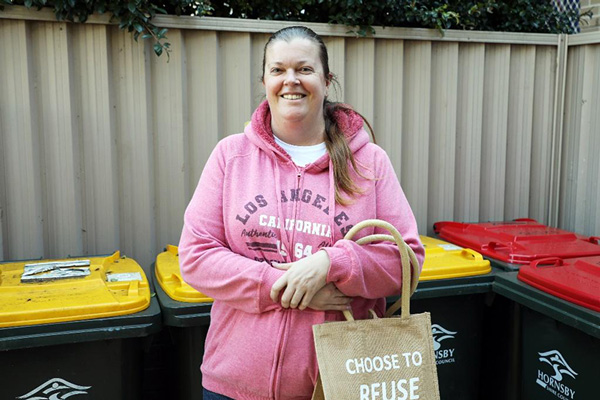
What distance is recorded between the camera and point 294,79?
1.92 meters

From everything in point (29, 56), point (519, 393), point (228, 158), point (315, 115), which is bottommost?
point (519, 393)

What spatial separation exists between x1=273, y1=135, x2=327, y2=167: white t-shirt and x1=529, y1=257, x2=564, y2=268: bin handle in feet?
5.02

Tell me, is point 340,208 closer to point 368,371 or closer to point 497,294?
point 368,371

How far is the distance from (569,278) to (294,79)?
1663 millimetres

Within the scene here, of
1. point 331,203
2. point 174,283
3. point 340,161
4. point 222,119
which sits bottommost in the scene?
point 174,283

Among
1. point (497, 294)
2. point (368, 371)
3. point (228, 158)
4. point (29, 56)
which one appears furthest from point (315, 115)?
point (29, 56)

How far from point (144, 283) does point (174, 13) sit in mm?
1863

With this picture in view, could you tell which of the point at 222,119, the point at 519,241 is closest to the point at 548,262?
the point at 519,241

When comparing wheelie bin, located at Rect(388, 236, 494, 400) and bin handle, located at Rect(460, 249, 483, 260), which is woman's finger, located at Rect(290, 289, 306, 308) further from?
bin handle, located at Rect(460, 249, 483, 260)

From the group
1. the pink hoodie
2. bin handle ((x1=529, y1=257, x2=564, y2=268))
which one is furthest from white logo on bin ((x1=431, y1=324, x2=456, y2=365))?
the pink hoodie

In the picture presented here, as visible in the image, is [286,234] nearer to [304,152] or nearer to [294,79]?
[304,152]

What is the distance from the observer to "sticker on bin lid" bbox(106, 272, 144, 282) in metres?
2.77

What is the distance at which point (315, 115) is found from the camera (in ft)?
6.59

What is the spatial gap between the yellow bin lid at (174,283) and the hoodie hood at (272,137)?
0.88 meters
